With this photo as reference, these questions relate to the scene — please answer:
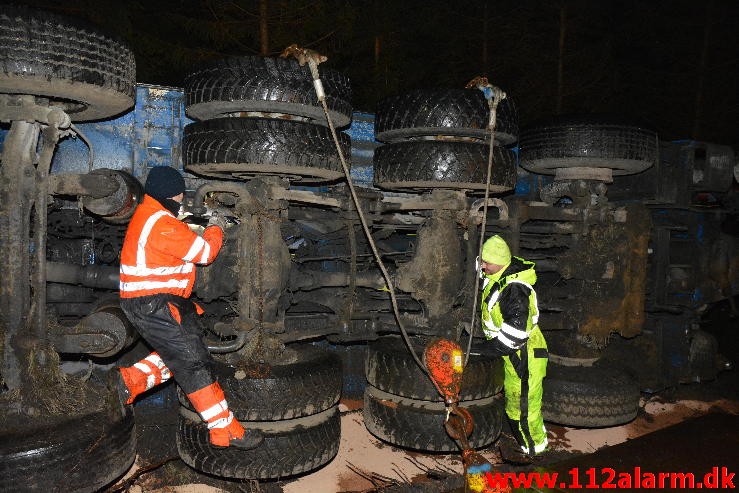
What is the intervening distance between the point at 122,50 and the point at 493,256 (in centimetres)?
293

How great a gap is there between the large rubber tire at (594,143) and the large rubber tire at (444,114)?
1.07 meters

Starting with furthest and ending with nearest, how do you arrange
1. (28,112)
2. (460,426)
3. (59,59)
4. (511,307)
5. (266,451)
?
(511,307)
(266,451)
(460,426)
(28,112)
(59,59)

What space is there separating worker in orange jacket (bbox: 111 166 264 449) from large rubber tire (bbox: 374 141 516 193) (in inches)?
58.8

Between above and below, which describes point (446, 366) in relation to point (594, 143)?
below

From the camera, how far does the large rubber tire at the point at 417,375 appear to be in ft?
13.5

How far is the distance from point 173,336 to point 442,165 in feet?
7.31

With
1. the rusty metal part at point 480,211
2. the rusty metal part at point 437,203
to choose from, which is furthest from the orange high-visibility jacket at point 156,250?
the rusty metal part at point 480,211

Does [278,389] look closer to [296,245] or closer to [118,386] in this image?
[118,386]

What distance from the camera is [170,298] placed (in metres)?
3.33

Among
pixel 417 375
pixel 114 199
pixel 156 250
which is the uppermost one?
pixel 114 199

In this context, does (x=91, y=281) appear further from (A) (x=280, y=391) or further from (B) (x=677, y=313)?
(B) (x=677, y=313)

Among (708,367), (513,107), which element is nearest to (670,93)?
(708,367)

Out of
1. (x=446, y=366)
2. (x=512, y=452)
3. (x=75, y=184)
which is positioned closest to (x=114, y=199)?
(x=75, y=184)

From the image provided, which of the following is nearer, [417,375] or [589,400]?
[417,375]
